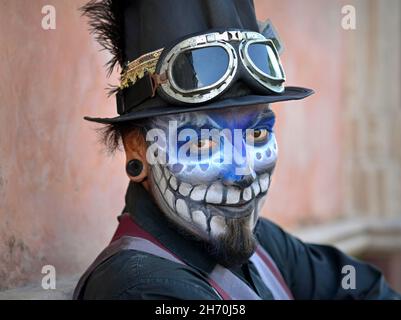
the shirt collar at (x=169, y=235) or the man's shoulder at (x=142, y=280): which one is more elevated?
the shirt collar at (x=169, y=235)

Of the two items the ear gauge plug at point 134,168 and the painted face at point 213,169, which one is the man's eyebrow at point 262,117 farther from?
the ear gauge plug at point 134,168

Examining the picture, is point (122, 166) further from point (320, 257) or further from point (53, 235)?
point (320, 257)

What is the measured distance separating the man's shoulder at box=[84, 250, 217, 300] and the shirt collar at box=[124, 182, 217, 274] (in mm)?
61

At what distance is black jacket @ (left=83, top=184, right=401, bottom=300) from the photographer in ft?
6.93

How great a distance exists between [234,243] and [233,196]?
0.42 ft

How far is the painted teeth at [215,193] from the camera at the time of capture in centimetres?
222

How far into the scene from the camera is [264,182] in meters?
2.30

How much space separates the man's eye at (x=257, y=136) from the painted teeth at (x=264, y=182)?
0.09m

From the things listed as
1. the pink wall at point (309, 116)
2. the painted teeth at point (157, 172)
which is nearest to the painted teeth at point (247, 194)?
the painted teeth at point (157, 172)

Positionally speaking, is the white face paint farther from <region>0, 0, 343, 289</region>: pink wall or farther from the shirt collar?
<region>0, 0, 343, 289</region>: pink wall

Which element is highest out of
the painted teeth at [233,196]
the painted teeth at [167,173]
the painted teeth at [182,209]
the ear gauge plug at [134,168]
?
the ear gauge plug at [134,168]

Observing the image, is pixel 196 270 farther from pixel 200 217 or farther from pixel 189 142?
pixel 189 142
